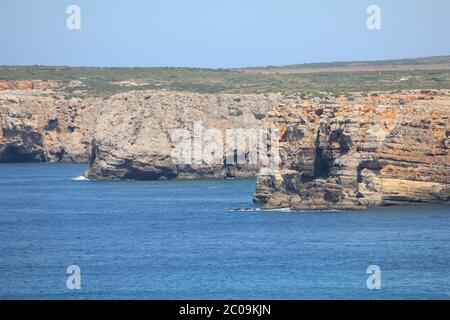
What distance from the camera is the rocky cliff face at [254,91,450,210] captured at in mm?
67688

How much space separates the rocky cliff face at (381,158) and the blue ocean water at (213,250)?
4.05 ft

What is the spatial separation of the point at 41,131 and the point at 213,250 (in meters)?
83.2

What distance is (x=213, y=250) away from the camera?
56656 millimetres

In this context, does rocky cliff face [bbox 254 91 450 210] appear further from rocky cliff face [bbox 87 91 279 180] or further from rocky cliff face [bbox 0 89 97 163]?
rocky cliff face [bbox 0 89 97 163]

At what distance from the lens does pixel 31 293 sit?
150 ft

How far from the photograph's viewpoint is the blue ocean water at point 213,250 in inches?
1807

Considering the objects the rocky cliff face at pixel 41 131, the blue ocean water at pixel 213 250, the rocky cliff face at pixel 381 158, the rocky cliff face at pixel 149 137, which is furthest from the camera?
the rocky cliff face at pixel 41 131

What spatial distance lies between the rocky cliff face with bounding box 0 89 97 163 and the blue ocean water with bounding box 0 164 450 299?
52.7m

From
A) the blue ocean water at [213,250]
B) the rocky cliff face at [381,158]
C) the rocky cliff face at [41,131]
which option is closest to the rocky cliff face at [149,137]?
the blue ocean water at [213,250]

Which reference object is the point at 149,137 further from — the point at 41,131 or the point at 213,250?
the point at 213,250

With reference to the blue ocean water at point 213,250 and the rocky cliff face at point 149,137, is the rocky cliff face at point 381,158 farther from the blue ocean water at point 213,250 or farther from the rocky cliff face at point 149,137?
the rocky cliff face at point 149,137

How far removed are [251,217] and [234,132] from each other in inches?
1729
